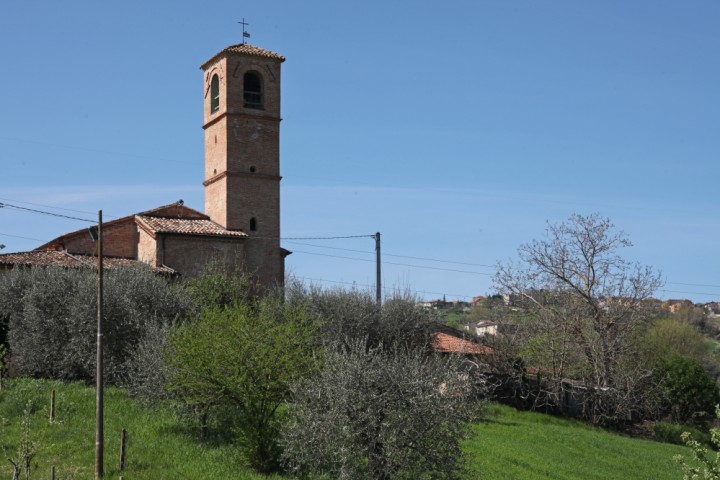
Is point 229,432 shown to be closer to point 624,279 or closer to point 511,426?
point 511,426

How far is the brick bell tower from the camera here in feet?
138

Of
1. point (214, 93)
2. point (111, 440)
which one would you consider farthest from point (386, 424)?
point (214, 93)

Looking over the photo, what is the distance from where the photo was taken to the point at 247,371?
25594mm

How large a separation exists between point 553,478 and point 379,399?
8.73 metres

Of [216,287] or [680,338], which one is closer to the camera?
[216,287]

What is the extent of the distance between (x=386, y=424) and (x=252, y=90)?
83.3ft

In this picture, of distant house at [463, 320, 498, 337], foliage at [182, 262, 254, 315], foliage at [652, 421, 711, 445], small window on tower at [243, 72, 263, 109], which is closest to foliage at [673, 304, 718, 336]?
distant house at [463, 320, 498, 337]

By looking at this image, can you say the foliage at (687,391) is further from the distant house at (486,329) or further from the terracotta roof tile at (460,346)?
the terracotta roof tile at (460,346)

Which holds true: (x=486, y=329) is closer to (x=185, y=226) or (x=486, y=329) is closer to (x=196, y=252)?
(x=196, y=252)

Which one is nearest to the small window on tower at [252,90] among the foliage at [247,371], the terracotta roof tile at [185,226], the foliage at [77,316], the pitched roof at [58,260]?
the terracotta roof tile at [185,226]

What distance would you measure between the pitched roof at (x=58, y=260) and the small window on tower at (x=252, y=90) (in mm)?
8662

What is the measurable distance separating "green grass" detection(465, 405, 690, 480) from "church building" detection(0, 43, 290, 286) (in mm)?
13122

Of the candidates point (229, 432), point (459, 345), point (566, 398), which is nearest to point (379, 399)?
point (229, 432)

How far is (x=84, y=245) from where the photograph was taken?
42.9m
